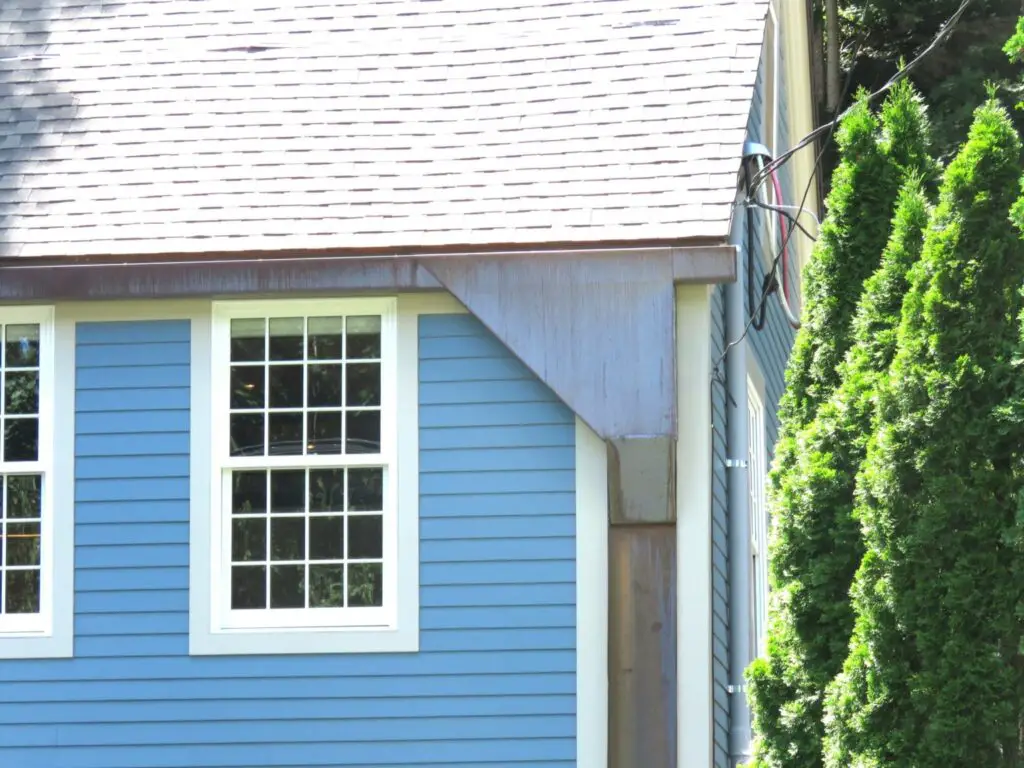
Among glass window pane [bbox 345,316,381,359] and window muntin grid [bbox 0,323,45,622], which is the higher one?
glass window pane [bbox 345,316,381,359]

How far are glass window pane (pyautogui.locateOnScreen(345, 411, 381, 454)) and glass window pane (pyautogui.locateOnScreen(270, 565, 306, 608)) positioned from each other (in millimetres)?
679

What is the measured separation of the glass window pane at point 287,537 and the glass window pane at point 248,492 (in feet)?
0.39

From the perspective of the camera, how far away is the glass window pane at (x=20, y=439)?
852 cm

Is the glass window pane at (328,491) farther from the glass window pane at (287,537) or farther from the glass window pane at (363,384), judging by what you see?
the glass window pane at (363,384)

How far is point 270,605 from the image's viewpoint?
27.1ft

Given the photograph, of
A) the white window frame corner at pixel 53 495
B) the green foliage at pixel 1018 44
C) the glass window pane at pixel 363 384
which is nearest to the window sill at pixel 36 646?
the white window frame corner at pixel 53 495

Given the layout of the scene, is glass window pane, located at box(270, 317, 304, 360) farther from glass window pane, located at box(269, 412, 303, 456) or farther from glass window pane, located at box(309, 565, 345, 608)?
glass window pane, located at box(309, 565, 345, 608)

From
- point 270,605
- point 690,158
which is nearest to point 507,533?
point 270,605

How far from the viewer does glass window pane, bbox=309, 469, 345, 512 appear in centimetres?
830

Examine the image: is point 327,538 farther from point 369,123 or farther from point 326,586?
point 369,123

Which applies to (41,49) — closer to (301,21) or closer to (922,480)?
(301,21)

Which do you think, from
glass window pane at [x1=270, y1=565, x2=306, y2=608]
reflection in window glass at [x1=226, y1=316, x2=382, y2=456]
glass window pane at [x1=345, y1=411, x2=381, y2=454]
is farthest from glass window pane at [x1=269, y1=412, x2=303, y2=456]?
glass window pane at [x1=270, y1=565, x2=306, y2=608]

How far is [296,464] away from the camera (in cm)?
829

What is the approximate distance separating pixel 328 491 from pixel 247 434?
0.53 meters
